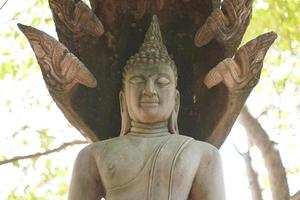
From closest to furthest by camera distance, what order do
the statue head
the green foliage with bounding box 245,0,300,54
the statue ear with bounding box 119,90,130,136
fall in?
1. the statue head
2. the statue ear with bounding box 119,90,130,136
3. the green foliage with bounding box 245,0,300,54

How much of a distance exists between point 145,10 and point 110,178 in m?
1.14

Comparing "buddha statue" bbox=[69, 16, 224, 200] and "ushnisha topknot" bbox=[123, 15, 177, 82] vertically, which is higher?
"ushnisha topknot" bbox=[123, 15, 177, 82]

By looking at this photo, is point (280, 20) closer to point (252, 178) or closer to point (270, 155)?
point (270, 155)

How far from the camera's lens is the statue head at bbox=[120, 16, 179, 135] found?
3348 millimetres

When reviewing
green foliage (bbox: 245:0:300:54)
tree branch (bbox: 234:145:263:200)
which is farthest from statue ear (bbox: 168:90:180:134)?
green foliage (bbox: 245:0:300:54)

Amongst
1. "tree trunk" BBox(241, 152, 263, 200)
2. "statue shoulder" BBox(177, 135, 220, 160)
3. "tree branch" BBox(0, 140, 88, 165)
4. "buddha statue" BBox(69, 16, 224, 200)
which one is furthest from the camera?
"tree branch" BBox(0, 140, 88, 165)

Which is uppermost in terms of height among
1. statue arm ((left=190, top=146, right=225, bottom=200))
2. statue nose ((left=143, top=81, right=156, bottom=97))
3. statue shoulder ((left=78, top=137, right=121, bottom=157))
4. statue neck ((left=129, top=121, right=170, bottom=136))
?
statue nose ((left=143, top=81, right=156, bottom=97))

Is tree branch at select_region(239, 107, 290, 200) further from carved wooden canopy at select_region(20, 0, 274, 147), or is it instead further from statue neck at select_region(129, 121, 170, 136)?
statue neck at select_region(129, 121, 170, 136)

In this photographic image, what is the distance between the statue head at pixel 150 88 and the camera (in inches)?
132

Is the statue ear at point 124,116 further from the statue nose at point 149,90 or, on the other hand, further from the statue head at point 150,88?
the statue nose at point 149,90

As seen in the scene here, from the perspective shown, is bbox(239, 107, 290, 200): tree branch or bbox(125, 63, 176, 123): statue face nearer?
bbox(125, 63, 176, 123): statue face

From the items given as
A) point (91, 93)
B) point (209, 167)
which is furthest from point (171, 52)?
point (209, 167)

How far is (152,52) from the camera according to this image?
3477 millimetres

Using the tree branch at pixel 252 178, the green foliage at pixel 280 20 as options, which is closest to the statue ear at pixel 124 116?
the tree branch at pixel 252 178
